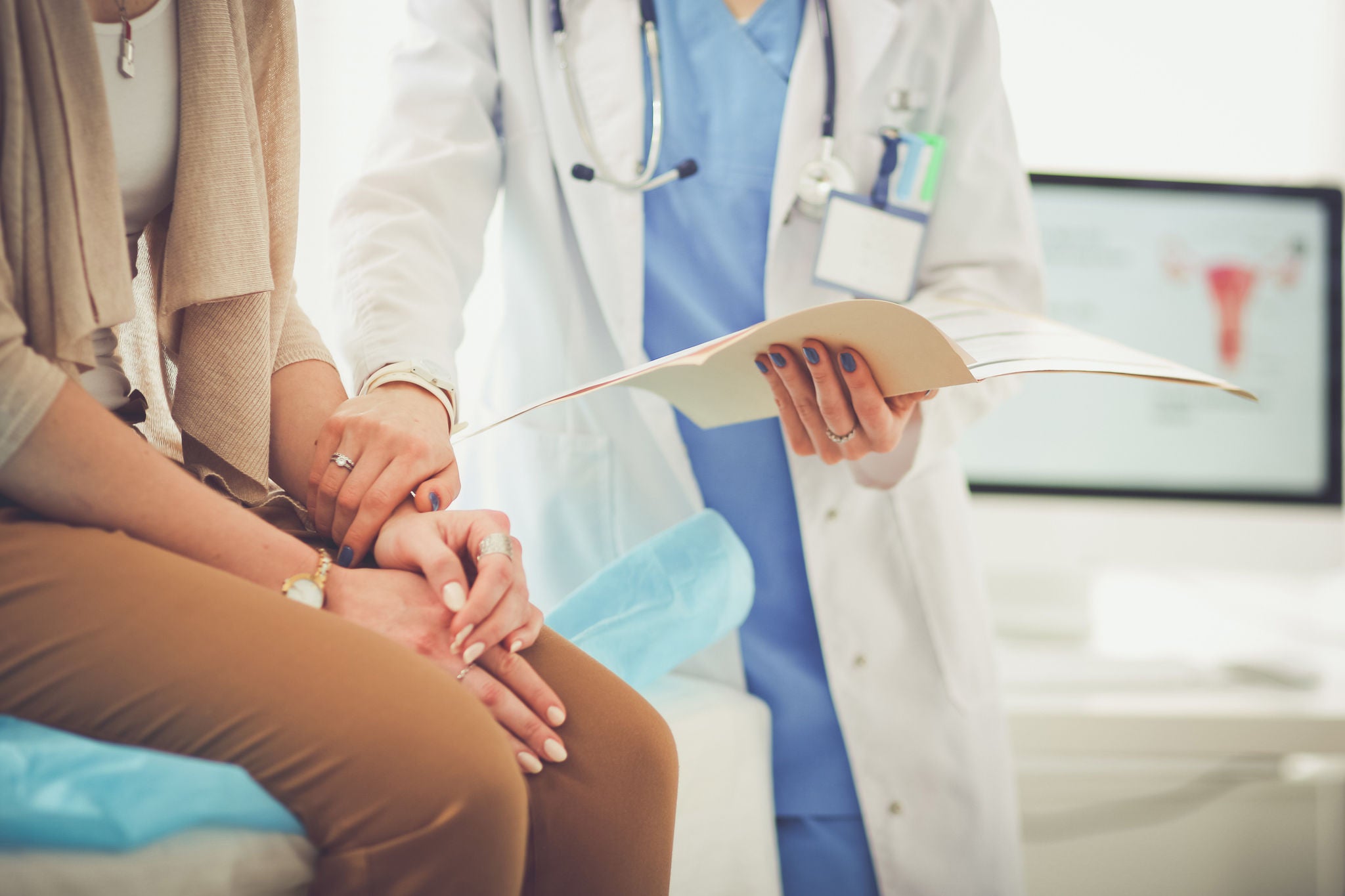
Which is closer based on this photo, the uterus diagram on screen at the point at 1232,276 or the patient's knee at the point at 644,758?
the patient's knee at the point at 644,758

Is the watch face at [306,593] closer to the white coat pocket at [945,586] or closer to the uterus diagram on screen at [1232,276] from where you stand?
the white coat pocket at [945,586]

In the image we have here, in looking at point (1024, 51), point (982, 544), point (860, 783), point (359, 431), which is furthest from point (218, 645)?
point (1024, 51)

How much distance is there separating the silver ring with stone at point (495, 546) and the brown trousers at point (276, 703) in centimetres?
10

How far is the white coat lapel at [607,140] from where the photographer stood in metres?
0.92

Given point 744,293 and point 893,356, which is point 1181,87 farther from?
point 893,356

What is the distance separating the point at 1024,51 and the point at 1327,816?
4.50ft

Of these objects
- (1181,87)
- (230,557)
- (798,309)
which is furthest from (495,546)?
(1181,87)

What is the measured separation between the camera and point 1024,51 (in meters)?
1.58

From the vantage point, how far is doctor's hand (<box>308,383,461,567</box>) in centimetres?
54

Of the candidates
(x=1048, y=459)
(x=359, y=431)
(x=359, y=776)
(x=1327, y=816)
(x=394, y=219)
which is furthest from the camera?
(x=1048, y=459)

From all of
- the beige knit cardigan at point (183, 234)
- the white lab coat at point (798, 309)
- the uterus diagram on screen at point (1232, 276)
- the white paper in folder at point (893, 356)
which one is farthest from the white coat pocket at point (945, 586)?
the uterus diagram on screen at point (1232, 276)

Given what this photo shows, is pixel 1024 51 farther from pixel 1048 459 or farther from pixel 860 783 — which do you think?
pixel 860 783

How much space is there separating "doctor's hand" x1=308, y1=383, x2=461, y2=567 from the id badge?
47 cm

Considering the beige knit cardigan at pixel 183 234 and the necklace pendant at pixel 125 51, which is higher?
the necklace pendant at pixel 125 51
